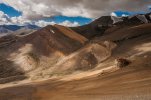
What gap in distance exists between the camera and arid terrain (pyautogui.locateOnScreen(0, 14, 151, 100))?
3241 cm

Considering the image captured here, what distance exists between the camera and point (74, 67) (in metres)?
53.3

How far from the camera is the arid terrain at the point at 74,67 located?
3241cm

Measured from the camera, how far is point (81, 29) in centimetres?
9619

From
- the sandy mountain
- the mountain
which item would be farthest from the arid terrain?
the mountain

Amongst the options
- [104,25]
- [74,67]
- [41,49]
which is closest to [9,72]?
[41,49]

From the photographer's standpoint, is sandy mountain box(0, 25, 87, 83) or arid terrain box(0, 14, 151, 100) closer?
arid terrain box(0, 14, 151, 100)

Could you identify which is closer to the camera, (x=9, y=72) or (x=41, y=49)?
(x=9, y=72)

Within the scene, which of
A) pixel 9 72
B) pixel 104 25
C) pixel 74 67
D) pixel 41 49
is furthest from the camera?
pixel 104 25

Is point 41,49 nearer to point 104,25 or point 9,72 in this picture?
point 9,72

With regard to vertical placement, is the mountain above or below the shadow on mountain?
above

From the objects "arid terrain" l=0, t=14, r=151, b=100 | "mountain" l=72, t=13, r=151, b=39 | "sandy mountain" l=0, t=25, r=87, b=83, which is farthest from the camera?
"mountain" l=72, t=13, r=151, b=39

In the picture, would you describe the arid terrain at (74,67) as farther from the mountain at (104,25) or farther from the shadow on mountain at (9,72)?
the mountain at (104,25)

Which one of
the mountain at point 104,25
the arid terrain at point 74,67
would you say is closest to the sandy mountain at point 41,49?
the arid terrain at point 74,67

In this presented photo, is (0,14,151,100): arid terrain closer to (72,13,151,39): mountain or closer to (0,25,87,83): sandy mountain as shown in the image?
(0,25,87,83): sandy mountain
